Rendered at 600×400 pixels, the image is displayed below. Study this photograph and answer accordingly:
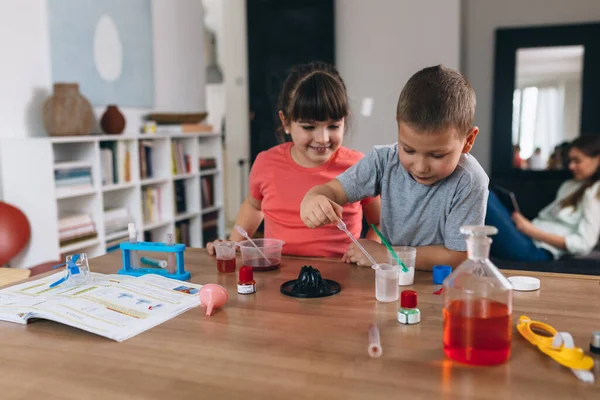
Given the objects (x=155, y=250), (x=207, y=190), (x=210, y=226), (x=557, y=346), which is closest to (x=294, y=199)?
(x=155, y=250)

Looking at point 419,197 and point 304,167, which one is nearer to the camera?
point 419,197

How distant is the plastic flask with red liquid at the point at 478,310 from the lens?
2.68 feet

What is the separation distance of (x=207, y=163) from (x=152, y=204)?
73 centimetres

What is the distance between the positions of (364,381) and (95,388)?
1.26 feet

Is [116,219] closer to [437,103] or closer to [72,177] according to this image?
[72,177]

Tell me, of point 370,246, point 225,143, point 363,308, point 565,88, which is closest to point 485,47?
point 565,88

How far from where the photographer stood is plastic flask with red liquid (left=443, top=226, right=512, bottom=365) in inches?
32.1

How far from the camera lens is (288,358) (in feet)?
2.80

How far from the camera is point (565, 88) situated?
4836mm

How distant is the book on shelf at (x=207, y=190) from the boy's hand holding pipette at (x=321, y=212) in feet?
10.6

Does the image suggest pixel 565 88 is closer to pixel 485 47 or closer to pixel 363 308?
pixel 485 47

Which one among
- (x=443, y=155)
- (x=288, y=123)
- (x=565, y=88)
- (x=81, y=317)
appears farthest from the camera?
(x=565, y=88)

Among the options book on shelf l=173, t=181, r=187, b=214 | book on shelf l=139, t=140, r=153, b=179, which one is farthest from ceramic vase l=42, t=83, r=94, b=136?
book on shelf l=173, t=181, r=187, b=214

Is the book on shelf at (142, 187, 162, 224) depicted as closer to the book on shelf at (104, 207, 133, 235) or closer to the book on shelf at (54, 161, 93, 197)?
the book on shelf at (104, 207, 133, 235)
